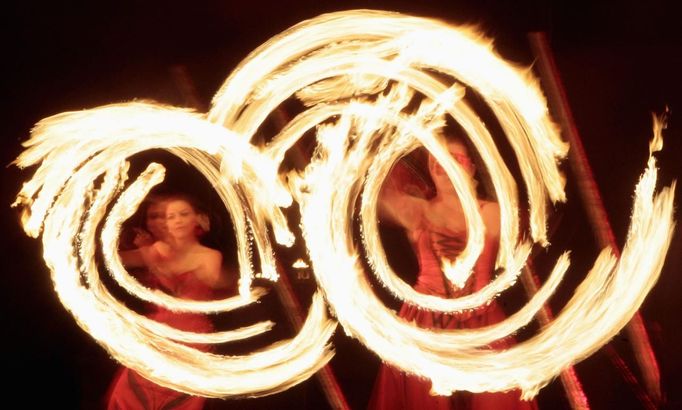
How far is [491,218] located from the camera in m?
4.18

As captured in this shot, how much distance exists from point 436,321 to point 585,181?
914 mm

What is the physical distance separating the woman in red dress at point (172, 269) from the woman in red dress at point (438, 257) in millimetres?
888

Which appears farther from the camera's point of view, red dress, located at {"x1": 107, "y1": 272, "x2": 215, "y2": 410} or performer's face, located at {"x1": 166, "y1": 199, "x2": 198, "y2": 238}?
performer's face, located at {"x1": 166, "y1": 199, "x2": 198, "y2": 238}

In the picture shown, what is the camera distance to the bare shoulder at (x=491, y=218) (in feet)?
13.7

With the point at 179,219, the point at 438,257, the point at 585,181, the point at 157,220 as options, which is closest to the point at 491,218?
the point at 438,257

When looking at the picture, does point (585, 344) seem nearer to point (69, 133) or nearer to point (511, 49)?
point (511, 49)

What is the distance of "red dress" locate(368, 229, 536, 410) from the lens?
418 centimetres

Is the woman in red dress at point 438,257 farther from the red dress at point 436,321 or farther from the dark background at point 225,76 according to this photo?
the dark background at point 225,76

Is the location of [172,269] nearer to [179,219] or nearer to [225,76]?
[179,219]

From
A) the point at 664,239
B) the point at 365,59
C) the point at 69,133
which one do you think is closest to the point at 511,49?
the point at 365,59

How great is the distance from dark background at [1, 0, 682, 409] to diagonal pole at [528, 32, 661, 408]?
0.84ft

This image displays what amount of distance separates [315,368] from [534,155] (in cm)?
137

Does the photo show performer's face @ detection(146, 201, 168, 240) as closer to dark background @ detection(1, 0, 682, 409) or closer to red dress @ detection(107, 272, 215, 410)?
red dress @ detection(107, 272, 215, 410)

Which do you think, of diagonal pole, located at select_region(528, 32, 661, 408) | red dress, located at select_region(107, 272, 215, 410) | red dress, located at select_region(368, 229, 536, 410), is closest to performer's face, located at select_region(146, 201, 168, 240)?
red dress, located at select_region(107, 272, 215, 410)
